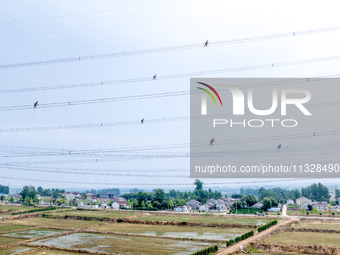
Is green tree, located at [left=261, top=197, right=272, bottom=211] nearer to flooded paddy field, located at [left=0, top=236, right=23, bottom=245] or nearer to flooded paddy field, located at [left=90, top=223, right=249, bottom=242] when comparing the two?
flooded paddy field, located at [left=90, top=223, right=249, bottom=242]

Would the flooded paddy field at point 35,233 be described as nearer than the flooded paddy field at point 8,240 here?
No

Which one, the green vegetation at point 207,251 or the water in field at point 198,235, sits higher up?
the green vegetation at point 207,251

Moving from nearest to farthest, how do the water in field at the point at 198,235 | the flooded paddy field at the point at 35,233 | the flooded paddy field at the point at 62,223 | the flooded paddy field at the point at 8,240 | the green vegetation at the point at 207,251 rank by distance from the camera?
the green vegetation at the point at 207,251 < the flooded paddy field at the point at 8,240 < the water in field at the point at 198,235 < the flooded paddy field at the point at 35,233 < the flooded paddy field at the point at 62,223

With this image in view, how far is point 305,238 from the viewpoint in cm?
3791

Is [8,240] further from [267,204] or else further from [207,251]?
[267,204]

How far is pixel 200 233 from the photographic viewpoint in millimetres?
44938

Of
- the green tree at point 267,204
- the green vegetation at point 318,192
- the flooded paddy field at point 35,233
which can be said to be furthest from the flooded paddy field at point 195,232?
the green vegetation at point 318,192

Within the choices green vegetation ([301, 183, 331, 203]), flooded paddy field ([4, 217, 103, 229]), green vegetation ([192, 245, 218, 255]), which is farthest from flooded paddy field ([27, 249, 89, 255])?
green vegetation ([301, 183, 331, 203])

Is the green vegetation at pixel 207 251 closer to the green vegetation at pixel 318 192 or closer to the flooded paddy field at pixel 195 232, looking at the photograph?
the flooded paddy field at pixel 195 232

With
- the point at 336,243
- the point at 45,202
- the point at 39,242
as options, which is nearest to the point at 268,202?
the point at 336,243

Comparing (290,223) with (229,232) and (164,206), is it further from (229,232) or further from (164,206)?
(164,206)

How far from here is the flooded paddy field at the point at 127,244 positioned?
Answer: 33.2 metres

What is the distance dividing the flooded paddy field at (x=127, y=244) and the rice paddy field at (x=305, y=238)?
28.0ft

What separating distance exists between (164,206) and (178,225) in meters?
35.0
